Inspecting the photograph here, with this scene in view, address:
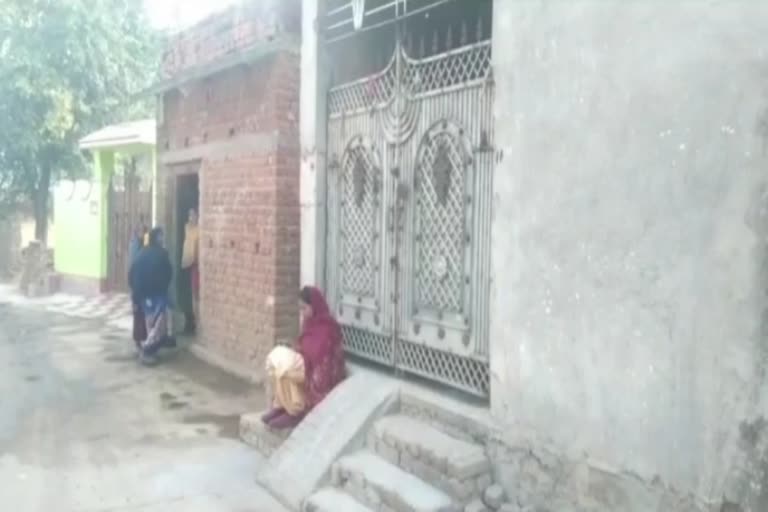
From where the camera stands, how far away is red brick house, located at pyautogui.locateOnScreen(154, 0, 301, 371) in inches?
269

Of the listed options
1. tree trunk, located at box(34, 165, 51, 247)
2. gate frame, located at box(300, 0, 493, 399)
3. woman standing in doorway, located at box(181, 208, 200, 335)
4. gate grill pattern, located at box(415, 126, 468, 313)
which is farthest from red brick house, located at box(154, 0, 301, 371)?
tree trunk, located at box(34, 165, 51, 247)

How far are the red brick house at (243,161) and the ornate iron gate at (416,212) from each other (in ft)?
5.01

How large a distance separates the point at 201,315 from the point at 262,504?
172 inches

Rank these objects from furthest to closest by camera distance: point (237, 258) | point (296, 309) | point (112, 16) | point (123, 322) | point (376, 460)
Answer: point (112, 16)
point (123, 322)
point (237, 258)
point (296, 309)
point (376, 460)

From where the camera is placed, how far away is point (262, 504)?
437 centimetres

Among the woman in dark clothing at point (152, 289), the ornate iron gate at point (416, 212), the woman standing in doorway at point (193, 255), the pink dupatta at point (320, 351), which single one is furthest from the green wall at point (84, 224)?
the pink dupatta at point (320, 351)

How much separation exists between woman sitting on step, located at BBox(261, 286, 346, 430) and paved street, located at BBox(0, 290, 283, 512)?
1.59ft

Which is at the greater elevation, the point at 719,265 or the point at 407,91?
the point at 407,91

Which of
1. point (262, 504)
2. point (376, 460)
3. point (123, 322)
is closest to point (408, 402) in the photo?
point (376, 460)

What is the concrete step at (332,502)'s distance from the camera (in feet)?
13.1

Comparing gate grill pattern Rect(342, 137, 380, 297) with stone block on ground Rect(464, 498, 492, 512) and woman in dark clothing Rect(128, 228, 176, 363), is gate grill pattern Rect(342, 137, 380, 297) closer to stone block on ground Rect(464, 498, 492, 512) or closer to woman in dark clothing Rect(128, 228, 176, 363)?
stone block on ground Rect(464, 498, 492, 512)

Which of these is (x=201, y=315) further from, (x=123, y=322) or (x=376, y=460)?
(x=376, y=460)

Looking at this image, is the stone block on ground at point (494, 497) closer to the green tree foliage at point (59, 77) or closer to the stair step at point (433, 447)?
the stair step at point (433, 447)

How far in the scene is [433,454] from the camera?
151 inches
